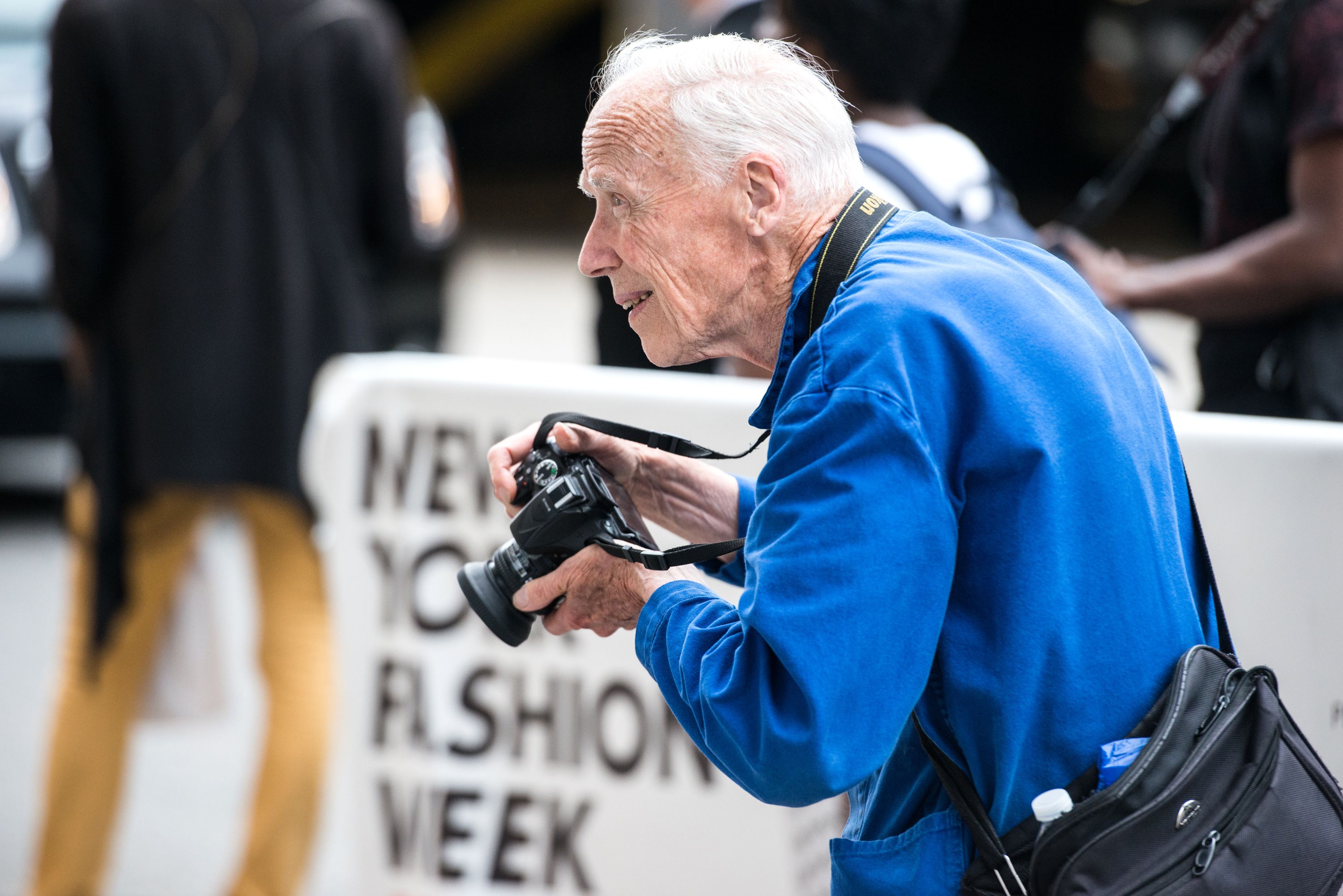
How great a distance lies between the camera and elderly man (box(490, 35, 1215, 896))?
148cm

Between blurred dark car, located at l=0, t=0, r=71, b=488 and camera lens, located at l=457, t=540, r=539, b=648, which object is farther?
blurred dark car, located at l=0, t=0, r=71, b=488

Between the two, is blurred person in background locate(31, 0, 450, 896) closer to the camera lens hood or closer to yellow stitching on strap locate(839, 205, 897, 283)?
the camera lens hood

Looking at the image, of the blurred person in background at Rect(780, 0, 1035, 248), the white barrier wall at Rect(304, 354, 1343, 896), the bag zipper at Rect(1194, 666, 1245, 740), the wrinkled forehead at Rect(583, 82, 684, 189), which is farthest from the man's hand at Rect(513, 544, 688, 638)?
the blurred person in background at Rect(780, 0, 1035, 248)

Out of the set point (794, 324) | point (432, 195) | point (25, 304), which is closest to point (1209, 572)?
point (794, 324)

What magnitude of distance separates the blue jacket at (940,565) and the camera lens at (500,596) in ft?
0.78

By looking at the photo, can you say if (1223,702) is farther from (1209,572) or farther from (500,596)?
(500,596)

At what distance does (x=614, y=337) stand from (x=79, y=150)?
1.34m

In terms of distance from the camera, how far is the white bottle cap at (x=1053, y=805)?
1.57 metres

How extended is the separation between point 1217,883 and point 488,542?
1.83 meters

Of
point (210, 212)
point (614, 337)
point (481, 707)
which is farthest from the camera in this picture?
point (210, 212)

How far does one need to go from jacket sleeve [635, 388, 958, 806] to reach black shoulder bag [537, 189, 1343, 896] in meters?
0.19

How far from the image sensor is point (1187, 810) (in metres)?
1.56

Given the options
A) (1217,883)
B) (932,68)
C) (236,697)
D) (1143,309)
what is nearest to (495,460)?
(1217,883)

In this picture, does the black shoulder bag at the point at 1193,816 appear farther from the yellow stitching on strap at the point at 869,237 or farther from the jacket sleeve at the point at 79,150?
the jacket sleeve at the point at 79,150
